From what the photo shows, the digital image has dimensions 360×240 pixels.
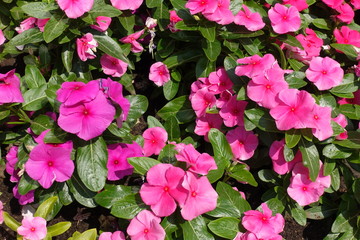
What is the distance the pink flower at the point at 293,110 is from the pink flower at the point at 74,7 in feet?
3.65

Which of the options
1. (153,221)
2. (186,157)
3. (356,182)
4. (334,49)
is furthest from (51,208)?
(334,49)

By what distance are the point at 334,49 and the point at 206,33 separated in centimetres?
103

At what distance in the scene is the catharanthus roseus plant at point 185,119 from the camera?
6.44ft

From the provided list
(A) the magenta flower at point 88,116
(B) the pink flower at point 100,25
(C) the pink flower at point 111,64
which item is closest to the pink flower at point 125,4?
(B) the pink flower at point 100,25

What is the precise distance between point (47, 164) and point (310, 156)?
136cm

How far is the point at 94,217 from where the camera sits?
2680 millimetres

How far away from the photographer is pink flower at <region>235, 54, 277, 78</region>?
7.43 ft

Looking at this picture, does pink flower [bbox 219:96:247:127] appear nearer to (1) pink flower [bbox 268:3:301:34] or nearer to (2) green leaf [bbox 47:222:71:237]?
(1) pink flower [bbox 268:3:301:34]

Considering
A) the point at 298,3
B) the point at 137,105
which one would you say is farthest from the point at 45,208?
the point at 298,3

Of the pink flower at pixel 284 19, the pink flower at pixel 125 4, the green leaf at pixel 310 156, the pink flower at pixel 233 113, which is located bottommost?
the green leaf at pixel 310 156

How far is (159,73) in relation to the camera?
8.91 ft

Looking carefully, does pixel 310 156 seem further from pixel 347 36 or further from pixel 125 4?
pixel 125 4

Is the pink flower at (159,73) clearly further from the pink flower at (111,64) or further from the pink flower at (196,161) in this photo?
the pink flower at (196,161)

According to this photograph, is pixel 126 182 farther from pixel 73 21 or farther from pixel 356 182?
pixel 356 182
